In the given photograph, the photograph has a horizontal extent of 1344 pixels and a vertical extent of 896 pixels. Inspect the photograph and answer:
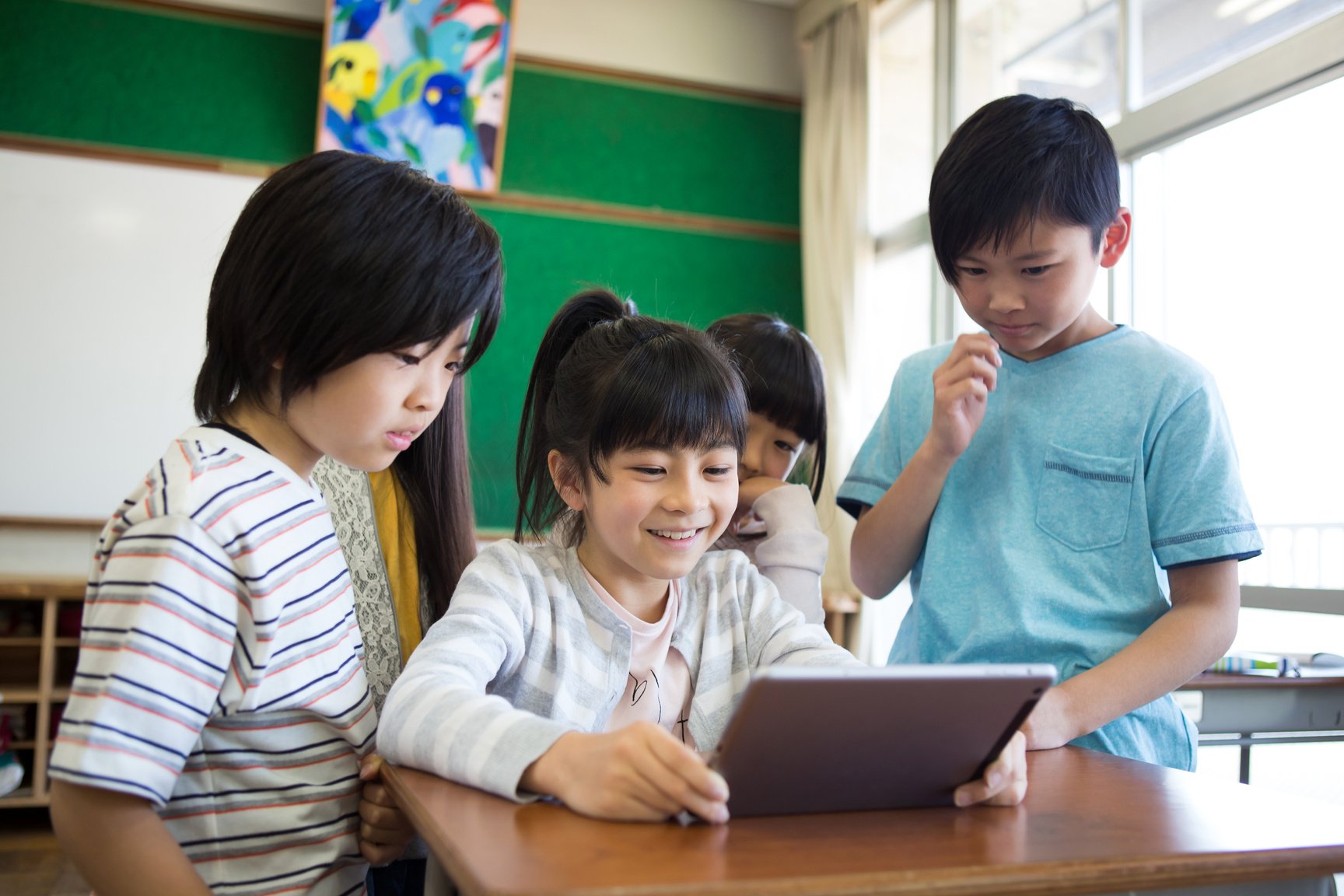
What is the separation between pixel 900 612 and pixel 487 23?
273 centimetres

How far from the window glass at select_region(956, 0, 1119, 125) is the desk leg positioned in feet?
10.2

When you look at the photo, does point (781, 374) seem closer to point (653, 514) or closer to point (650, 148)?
point (653, 514)

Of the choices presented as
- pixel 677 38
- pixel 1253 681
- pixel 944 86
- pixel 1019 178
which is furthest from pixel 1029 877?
pixel 677 38

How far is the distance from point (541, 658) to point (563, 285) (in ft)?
11.5

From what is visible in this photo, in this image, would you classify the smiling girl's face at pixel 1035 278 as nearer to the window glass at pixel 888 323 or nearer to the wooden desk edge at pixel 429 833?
the wooden desk edge at pixel 429 833

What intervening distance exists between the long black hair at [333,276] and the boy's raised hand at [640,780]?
0.43 meters

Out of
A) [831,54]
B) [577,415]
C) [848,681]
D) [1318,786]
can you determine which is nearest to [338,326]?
[577,415]

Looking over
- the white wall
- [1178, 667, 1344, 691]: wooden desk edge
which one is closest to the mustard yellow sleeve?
[1178, 667, 1344, 691]: wooden desk edge

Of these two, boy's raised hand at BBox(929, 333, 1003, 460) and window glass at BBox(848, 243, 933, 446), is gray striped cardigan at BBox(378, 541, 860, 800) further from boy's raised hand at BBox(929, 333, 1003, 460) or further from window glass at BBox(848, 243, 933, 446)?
window glass at BBox(848, 243, 933, 446)

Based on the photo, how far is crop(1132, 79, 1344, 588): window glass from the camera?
8.53ft

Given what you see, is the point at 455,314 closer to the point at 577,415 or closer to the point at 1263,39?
the point at 577,415

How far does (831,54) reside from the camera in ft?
14.8

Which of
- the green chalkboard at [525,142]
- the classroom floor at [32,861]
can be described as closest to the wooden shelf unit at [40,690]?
the classroom floor at [32,861]

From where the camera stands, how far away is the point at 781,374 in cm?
159
